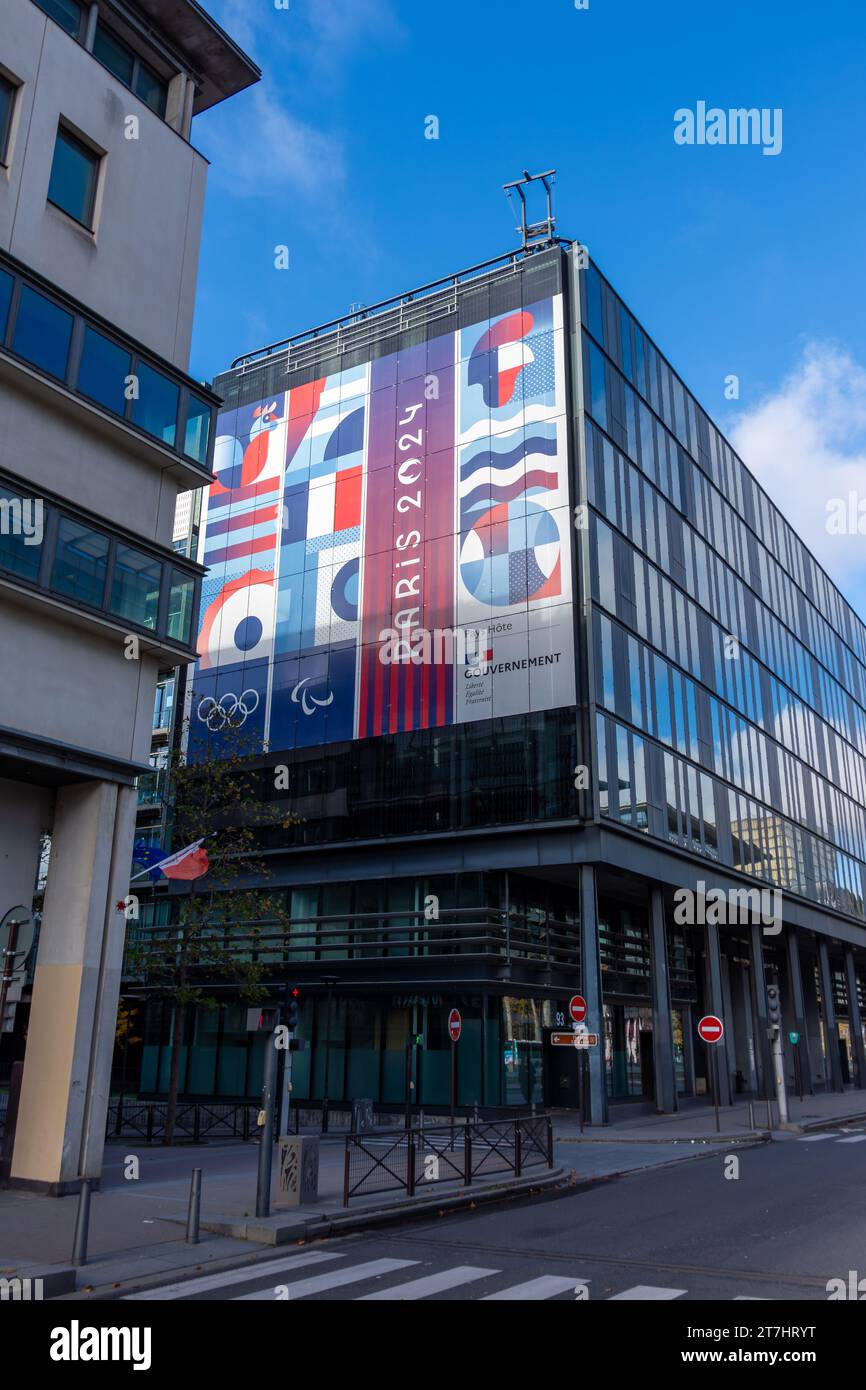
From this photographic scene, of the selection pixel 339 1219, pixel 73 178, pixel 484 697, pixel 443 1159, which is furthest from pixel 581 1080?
pixel 73 178

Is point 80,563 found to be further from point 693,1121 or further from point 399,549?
point 693,1121

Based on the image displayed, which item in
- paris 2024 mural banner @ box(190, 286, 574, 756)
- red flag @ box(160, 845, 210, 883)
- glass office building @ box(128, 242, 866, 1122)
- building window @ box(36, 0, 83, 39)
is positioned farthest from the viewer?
paris 2024 mural banner @ box(190, 286, 574, 756)

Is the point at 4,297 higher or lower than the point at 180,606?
higher

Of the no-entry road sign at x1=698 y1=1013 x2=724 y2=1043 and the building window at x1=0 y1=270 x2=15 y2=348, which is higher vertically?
the building window at x1=0 y1=270 x2=15 y2=348

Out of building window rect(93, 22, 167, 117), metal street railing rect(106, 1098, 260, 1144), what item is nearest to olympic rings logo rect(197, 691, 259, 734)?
metal street railing rect(106, 1098, 260, 1144)

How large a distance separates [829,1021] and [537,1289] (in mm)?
48257

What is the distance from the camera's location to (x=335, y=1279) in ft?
35.6

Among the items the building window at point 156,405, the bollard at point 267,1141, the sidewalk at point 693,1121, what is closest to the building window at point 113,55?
the building window at point 156,405

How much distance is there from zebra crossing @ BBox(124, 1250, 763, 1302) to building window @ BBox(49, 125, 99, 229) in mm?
17768

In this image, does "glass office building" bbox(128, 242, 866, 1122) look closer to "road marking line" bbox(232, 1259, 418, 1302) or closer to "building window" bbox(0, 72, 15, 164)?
"road marking line" bbox(232, 1259, 418, 1302)

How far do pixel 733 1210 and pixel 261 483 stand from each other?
118 ft

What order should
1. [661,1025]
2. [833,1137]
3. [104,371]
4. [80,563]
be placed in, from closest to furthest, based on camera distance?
[80,563]
[104,371]
[833,1137]
[661,1025]

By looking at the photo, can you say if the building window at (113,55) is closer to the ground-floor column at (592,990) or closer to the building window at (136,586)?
the building window at (136,586)

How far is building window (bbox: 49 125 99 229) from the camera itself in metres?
19.5
